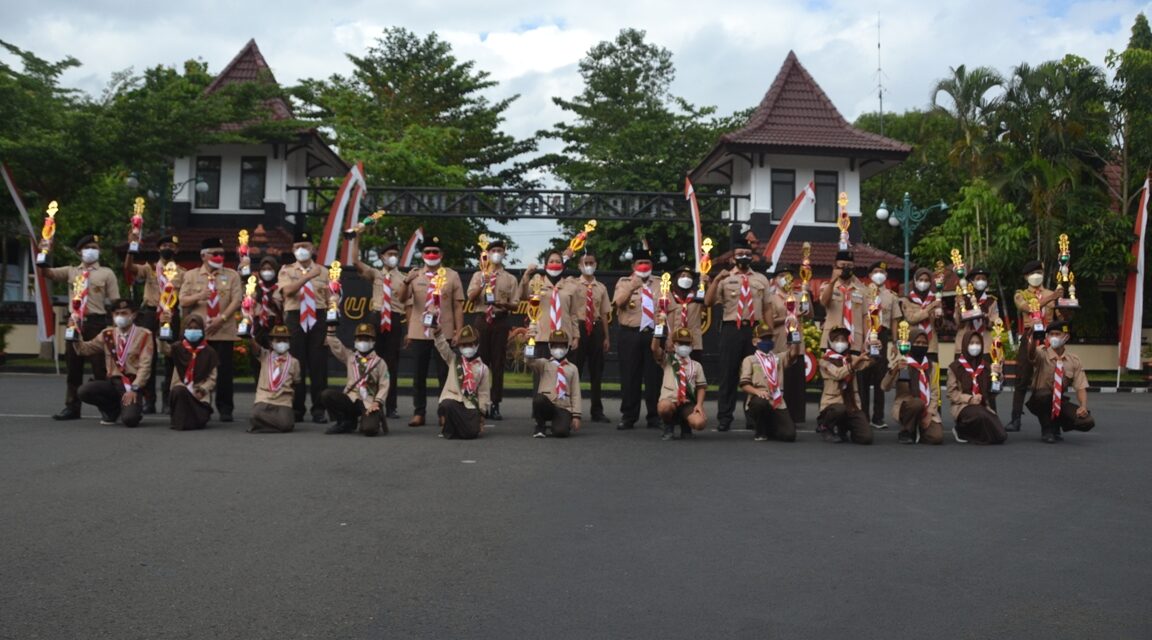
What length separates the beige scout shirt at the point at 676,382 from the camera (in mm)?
12117

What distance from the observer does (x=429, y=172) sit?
36.9 metres

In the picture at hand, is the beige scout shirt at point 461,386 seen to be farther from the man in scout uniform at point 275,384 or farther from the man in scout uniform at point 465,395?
the man in scout uniform at point 275,384

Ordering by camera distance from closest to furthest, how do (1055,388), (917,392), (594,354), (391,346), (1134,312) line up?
(917,392) → (1055,388) → (391,346) → (594,354) → (1134,312)

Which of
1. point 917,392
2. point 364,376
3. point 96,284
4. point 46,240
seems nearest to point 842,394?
point 917,392

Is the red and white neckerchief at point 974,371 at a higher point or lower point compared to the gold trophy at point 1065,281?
lower

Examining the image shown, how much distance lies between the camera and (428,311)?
13.1 m

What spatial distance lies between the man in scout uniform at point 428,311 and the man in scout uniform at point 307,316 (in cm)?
105

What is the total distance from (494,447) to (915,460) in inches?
164

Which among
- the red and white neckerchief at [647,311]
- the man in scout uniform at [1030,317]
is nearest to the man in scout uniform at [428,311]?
the red and white neckerchief at [647,311]

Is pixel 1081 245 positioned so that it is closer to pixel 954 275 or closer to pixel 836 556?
pixel 954 275

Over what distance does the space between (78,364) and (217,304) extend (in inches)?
67.1

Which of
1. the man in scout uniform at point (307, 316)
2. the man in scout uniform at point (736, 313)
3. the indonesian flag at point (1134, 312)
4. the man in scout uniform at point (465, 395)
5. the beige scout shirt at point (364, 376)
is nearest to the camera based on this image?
the man in scout uniform at point (465, 395)

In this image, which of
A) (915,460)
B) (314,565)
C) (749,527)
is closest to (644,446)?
(915,460)

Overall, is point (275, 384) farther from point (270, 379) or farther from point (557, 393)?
point (557, 393)
